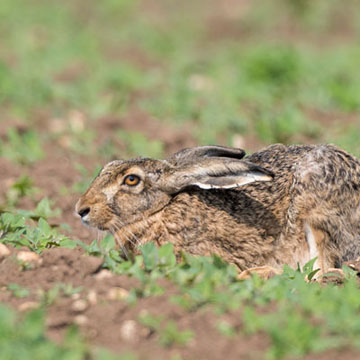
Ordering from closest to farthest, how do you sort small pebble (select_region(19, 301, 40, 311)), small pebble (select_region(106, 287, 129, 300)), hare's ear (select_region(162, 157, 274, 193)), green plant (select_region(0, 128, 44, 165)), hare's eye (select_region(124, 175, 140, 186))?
small pebble (select_region(19, 301, 40, 311)), small pebble (select_region(106, 287, 129, 300)), hare's ear (select_region(162, 157, 274, 193)), hare's eye (select_region(124, 175, 140, 186)), green plant (select_region(0, 128, 44, 165))

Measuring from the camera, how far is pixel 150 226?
5953 mm

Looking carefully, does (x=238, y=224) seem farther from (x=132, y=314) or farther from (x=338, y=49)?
(x=338, y=49)

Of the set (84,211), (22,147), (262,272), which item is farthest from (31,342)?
(22,147)

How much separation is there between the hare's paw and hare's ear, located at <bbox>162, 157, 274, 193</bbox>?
0.62 m

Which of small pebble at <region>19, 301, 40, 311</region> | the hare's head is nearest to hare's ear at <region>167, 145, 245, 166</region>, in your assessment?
the hare's head

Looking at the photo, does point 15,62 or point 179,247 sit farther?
point 15,62

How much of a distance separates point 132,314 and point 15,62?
8876 millimetres

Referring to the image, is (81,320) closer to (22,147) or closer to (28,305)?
(28,305)

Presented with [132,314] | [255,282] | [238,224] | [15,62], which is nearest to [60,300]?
[132,314]

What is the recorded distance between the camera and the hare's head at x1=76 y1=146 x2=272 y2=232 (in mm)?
5777

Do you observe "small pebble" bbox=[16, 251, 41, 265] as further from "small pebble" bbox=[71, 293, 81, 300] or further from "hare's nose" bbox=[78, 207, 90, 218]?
"hare's nose" bbox=[78, 207, 90, 218]

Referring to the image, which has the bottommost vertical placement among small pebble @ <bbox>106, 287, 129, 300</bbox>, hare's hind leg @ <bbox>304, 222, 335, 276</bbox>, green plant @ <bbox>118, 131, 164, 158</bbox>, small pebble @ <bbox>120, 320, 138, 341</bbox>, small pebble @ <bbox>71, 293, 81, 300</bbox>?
hare's hind leg @ <bbox>304, 222, 335, 276</bbox>

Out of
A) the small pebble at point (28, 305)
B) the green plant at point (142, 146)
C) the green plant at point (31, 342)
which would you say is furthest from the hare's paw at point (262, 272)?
the green plant at point (142, 146)

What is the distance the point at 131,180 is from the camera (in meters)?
6.04
